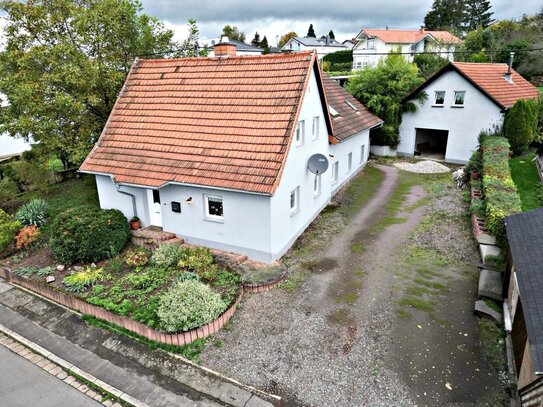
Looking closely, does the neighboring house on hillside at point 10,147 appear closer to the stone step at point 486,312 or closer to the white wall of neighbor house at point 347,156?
the white wall of neighbor house at point 347,156

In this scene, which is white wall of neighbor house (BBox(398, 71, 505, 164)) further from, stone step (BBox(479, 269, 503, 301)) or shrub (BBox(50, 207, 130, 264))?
shrub (BBox(50, 207, 130, 264))

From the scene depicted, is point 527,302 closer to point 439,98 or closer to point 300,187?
point 300,187

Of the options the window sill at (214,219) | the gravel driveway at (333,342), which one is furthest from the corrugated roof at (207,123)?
the gravel driveway at (333,342)

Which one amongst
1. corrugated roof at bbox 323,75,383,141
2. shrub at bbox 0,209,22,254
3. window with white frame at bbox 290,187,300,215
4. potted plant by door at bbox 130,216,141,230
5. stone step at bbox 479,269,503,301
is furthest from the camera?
corrugated roof at bbox 323,75,383,141

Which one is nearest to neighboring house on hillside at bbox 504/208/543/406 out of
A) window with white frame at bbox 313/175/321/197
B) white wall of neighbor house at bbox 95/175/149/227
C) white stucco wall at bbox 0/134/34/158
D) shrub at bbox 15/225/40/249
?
window with white frame at bbox 313/175/321/197

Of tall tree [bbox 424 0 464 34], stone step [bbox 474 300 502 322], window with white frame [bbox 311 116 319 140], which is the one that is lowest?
stone step [bbox 474 300 502 322]

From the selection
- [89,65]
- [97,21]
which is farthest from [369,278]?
[97,21]
